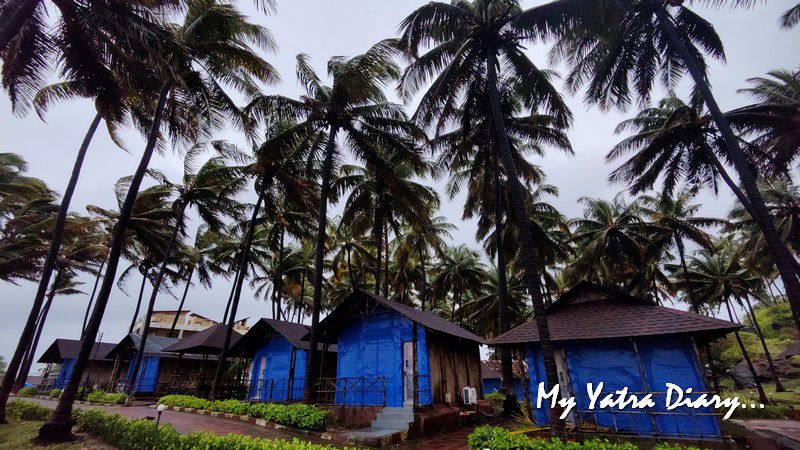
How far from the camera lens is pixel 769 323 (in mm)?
43125

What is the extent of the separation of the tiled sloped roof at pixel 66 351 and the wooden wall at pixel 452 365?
105 feet

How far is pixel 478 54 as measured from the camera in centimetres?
1404

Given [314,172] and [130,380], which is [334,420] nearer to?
[314,172]

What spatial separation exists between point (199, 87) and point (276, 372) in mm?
15402

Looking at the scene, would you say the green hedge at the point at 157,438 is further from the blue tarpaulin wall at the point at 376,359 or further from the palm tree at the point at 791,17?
the palm tree at the point at 791,17

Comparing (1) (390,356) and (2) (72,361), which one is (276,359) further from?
(2) (72,361)

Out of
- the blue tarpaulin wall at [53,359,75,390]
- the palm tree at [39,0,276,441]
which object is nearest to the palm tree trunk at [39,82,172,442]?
the palm tree at [39,0,276,441]

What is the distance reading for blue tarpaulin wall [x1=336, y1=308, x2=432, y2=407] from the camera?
14.8 metres

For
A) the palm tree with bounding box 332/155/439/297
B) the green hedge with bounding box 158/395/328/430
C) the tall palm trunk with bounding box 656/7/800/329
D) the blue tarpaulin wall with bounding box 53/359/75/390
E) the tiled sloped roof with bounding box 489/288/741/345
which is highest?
the palm tree with bounding box 332/155/439/297

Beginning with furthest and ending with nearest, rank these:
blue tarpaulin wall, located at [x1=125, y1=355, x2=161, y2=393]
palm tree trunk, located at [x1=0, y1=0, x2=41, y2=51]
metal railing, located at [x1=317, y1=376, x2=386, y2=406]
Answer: blue tarpaulin wall, located at [x1=125, y1=355, x2=161, y2=393] < metal railing, located at [x1=317, y1=376, x2=386, y2=406] < palm tree trunk, located at [x1=0, y1=0, x2=41, y2=51]

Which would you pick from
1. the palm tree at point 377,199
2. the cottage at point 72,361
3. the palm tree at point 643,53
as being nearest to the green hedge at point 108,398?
the cottage at point 72,361

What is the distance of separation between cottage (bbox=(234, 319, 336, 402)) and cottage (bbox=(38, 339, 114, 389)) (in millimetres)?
19825

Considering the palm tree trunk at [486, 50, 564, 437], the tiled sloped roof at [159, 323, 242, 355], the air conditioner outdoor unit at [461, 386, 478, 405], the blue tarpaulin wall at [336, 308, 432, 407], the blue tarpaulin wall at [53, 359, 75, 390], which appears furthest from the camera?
the blue tarpaulin wall at [53, 359, 75, 390]

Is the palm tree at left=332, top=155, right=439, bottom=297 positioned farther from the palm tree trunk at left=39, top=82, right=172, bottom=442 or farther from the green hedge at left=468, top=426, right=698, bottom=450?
the green hedge at left=468, top=426, right=698, bottom=450
